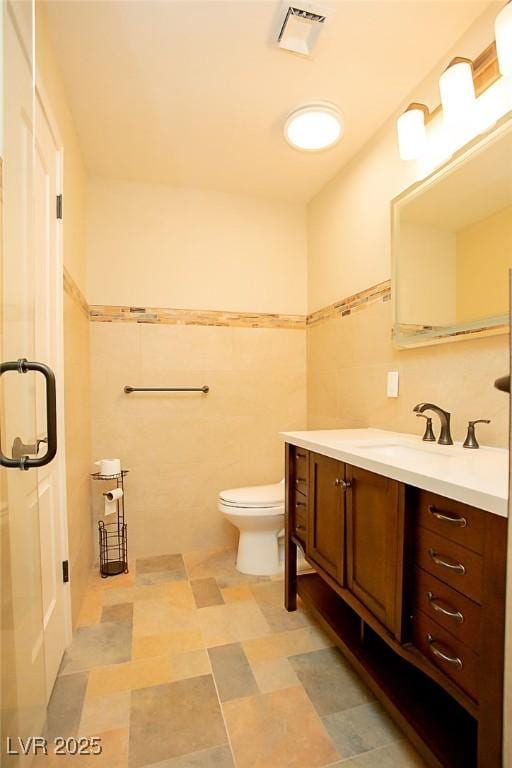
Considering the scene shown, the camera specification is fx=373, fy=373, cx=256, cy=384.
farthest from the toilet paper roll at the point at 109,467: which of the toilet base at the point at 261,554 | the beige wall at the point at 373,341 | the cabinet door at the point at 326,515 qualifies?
the beige wall at the point at 373,341

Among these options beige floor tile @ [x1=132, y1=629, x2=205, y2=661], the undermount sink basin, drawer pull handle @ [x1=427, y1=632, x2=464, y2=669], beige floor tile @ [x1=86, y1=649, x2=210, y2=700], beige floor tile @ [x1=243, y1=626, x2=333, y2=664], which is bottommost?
beige floor tile @ [x1=132, y1=629, x2=205, y2=661]

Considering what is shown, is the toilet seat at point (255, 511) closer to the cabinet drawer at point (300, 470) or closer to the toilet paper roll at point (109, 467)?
the cabinet drawer at point (300, 470)

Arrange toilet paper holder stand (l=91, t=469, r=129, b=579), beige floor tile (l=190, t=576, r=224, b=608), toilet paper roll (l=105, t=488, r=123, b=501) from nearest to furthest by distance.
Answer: beige floor tile (l=190, t=576, r=224, b=608)
toilet paper roll (l=105, t=488, r=123, b=501)
toilet paper holder stand (l=91, t=469, r=129, b=579)

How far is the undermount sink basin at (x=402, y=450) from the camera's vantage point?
129 centimetres

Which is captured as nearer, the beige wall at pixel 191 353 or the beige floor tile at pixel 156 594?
the beige floor tile at pixel 156 594

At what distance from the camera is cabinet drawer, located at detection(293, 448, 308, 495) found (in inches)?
61.6

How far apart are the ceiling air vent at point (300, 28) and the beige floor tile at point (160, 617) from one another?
2368 mm

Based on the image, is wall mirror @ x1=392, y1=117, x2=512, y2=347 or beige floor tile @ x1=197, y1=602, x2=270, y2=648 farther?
beige floor tile @ x1=197, y1=602, x2=270, y2=648

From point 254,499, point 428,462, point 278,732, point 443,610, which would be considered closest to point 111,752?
point 278,732

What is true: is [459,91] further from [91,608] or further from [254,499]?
[91,608]

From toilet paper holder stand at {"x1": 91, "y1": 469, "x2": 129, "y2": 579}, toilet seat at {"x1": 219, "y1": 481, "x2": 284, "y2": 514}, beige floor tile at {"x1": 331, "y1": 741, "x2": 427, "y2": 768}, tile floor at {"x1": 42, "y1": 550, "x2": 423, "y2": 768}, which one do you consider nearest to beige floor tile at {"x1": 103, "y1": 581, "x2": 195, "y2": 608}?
tile floor at {"x1": 42, "y1": 550, "x2": 423, "y2": 768}

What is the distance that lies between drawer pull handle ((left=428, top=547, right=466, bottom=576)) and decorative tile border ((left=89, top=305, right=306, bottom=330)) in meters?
1.88

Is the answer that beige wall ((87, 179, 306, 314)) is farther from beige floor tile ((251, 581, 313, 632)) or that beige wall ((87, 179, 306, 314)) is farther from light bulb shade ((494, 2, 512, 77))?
beige floor tile ((251, 581, 313, 632))

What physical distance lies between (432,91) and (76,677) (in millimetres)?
2624
